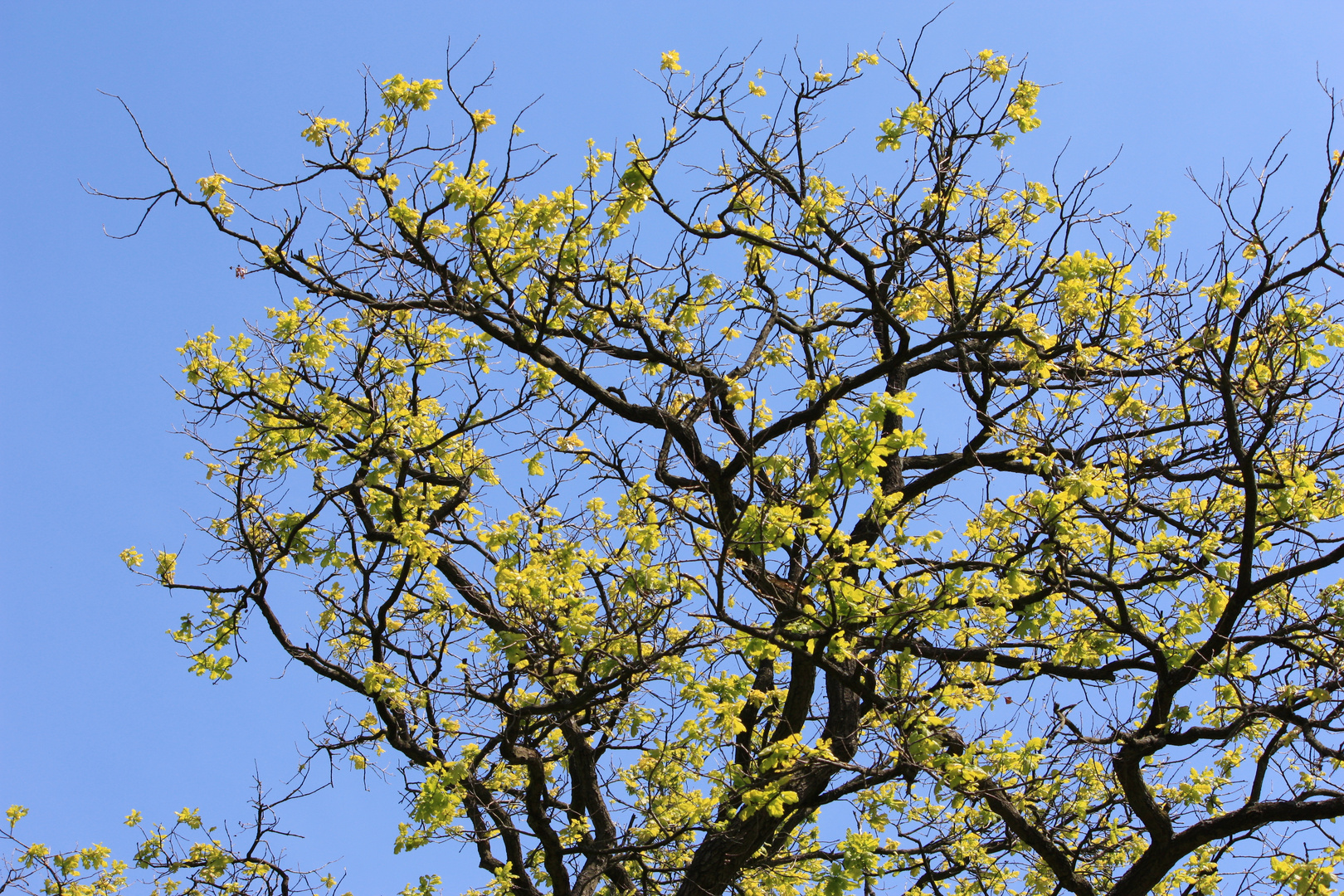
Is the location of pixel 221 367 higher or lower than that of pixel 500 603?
higher

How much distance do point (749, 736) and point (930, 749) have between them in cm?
228

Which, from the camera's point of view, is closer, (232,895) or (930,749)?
(930,749)

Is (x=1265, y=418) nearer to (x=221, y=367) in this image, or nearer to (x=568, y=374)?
(x=568, y=374)

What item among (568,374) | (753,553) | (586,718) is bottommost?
(753,553)

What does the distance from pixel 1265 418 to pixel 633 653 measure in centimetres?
496

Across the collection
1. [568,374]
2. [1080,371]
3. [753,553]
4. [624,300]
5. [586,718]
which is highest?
[624,300]

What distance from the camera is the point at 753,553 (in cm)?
671

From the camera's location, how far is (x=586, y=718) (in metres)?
10.3

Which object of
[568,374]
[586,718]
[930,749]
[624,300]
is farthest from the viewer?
[586,718]

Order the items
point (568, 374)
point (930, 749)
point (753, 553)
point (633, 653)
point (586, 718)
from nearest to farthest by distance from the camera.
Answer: point (753, 553)
point (930, 749)
point (633, 653)
point (568, 374)
point (586, 718)

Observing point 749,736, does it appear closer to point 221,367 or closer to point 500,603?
point 500,603

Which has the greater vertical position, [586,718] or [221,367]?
[221,367]

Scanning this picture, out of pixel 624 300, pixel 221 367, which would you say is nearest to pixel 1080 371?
pixel 624 300

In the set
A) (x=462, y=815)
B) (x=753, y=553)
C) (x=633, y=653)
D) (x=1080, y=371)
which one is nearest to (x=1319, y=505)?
(x=1080, y=371)
